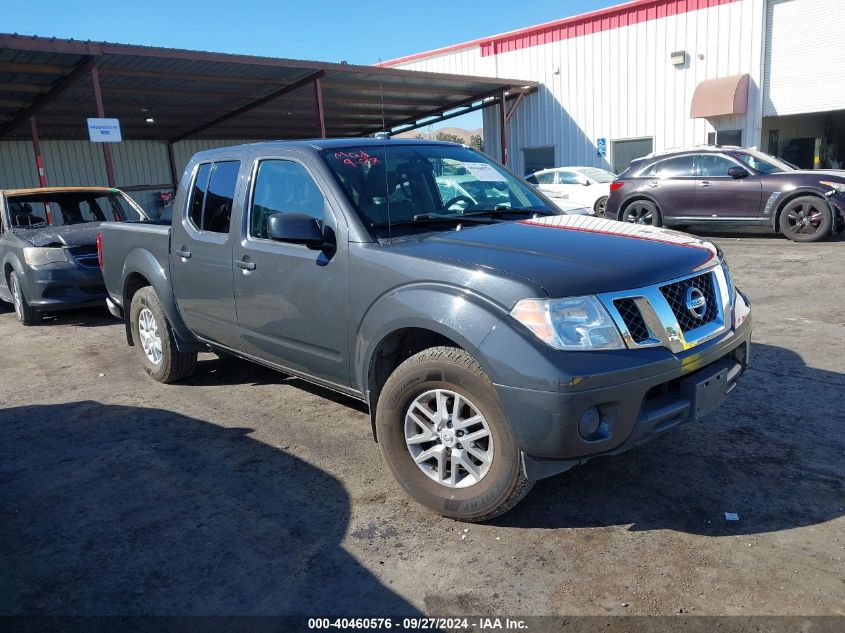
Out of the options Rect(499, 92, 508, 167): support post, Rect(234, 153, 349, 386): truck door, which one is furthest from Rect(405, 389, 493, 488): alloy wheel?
Rect(499, 92, 508, 167): support post

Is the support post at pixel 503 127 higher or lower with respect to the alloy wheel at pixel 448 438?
higher

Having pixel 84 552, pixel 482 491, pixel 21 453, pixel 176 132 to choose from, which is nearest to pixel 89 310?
pixel 21 453

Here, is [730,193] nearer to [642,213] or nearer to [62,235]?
[642,213]

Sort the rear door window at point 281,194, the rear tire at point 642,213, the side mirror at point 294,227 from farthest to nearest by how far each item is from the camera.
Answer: the rear tire at point 642,213, the rear door window at point 281,194, the side mirror at point 294,227

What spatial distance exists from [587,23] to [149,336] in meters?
19.9

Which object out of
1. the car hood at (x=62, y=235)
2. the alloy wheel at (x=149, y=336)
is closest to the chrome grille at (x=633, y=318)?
the alloy wheel at (x=149, y=336)

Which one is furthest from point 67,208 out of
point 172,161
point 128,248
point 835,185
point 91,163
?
point 172,161

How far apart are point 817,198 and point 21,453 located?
11.9 m

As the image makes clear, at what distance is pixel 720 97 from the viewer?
61.0 ft

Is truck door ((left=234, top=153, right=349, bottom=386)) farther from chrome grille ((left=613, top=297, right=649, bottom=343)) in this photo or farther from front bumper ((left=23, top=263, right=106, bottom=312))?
front bumper ((left=23, top=263, right=106, bottom=312))

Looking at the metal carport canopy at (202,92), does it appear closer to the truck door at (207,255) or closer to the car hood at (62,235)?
the car hood at (62,235)

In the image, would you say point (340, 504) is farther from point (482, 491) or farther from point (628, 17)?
point (628, 17)

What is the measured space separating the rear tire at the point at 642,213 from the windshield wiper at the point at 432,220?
9.78 m

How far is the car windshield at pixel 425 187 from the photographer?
380 centimetres
